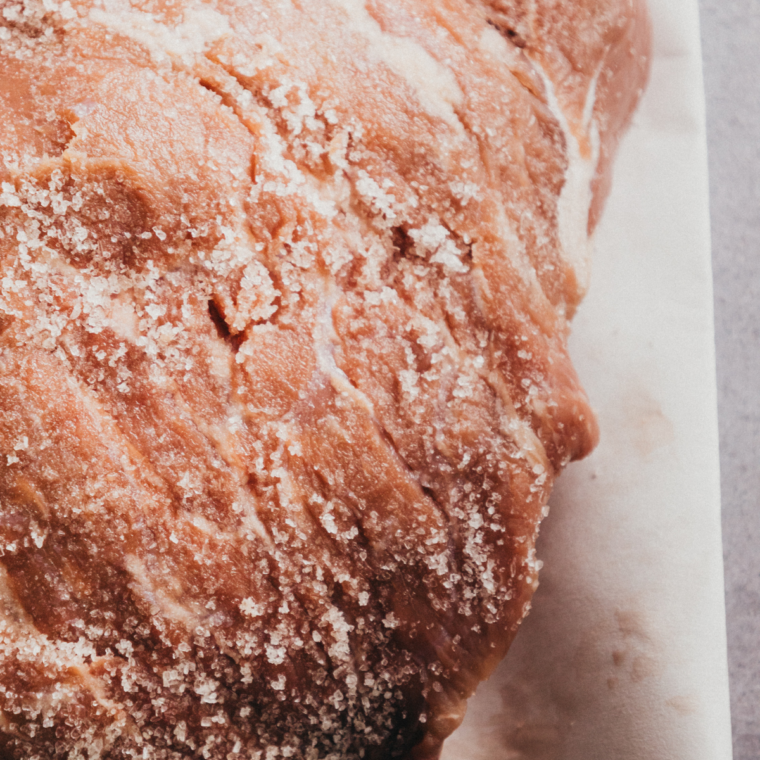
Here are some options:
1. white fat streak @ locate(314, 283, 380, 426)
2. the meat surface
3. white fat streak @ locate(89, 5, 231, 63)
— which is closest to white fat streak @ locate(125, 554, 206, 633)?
the meat surface

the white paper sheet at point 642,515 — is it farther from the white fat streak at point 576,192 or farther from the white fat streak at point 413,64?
the white fat streak at point 413,64

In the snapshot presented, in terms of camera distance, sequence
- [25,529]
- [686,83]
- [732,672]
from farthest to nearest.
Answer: [732,672]
[686,83]
[25,529]

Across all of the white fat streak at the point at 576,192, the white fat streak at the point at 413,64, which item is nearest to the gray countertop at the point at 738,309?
the white fat streak at the point at 576,192

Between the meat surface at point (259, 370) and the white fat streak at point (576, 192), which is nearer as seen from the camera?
the meat surface at point (259, 370)

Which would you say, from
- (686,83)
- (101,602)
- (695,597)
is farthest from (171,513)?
(686,83)

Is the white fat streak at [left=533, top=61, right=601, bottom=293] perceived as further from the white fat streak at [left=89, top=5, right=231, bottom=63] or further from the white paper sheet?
the white fat streak at [left=89, top=5, right=231, bottom=63]

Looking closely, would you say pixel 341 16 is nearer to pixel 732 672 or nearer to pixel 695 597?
pixel 695 597

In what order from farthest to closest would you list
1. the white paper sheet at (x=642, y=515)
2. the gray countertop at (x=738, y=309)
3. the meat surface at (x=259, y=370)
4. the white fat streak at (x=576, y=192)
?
the gray countertop at (x=738, y=309)
the white paper sheet at (x=642, y=515)
the white fat streak at (x=576, y=192)
the meat surface at (x=259, y=370)
